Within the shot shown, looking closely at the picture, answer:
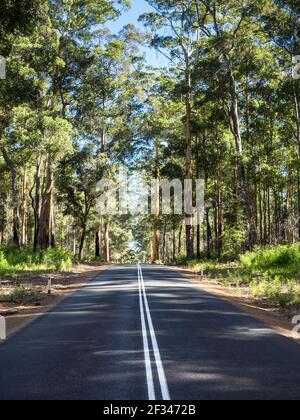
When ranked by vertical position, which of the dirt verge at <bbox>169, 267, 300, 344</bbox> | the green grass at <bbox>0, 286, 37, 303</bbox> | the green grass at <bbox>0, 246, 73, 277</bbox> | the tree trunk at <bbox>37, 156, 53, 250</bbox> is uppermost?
the tree trunk at <bbox>37, 156, 53, 250</bbox>

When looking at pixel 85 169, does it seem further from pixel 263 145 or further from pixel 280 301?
pixel 280 301

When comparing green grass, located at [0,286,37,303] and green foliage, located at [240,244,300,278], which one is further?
green foliage, located at [240,244,300,278]

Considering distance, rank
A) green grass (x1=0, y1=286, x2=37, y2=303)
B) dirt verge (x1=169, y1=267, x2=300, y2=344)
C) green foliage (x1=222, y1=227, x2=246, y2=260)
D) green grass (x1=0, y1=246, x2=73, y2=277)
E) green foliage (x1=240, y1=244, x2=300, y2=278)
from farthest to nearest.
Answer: green foliage (x1=222, y1=227, x2=246, y2=260) → green grass (x1=0, y1=246, x2=73, y2=277) → green foliage (x1=240, y1=244, x2=300, y2=278) → green grass (x1=0, y1=286, x2=37, y2=303) → dirt verge (x1=169, y1=267, x2=300, y2=344)

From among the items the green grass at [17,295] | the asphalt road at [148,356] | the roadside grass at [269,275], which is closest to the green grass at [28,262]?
the green grass at [17,295]

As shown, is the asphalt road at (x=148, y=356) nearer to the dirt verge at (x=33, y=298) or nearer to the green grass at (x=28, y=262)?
the dirt verge at (x=33, y=298)

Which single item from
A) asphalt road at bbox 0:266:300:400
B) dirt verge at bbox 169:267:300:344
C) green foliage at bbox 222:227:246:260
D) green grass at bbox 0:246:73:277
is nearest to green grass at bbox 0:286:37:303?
asphalt road at bbox 0:266:300:400

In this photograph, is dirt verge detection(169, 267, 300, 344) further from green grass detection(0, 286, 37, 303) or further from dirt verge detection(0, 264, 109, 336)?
green grass detection(0, 286, 37, 303)

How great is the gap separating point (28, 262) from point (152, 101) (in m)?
24.0

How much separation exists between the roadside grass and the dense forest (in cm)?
334

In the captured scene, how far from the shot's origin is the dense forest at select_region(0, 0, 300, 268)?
29156 mm

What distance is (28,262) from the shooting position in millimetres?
31312

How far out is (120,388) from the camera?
7141mm

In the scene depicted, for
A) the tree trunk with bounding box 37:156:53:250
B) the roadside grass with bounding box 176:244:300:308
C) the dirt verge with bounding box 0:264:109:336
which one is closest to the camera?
the dirt verge with bounding box 0:264:109:336

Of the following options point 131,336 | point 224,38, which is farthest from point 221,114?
point 131,336
